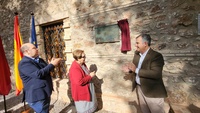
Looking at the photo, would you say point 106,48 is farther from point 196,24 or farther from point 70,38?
point 196,24

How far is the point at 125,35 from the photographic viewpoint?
3.30 m

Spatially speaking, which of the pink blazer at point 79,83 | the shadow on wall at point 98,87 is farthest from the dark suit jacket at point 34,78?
the shadow on wall at point 98,87

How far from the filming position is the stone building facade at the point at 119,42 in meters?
2.62

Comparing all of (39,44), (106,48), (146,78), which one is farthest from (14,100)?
(146,78)

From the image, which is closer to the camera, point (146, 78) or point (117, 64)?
point (146, 78)

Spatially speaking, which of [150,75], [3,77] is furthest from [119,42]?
[3,77]

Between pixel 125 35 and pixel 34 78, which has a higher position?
pixel 125 35

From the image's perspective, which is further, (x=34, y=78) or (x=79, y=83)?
(x=79, y=83)

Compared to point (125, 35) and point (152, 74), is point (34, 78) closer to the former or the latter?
point (152, 74)

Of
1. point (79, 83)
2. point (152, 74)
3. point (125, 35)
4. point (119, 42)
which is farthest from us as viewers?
point (119, 42)

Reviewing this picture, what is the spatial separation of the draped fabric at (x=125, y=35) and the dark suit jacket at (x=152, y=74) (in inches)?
41.3

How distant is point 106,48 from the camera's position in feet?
12.1

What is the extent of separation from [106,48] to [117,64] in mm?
473

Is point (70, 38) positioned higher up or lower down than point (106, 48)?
higher up
